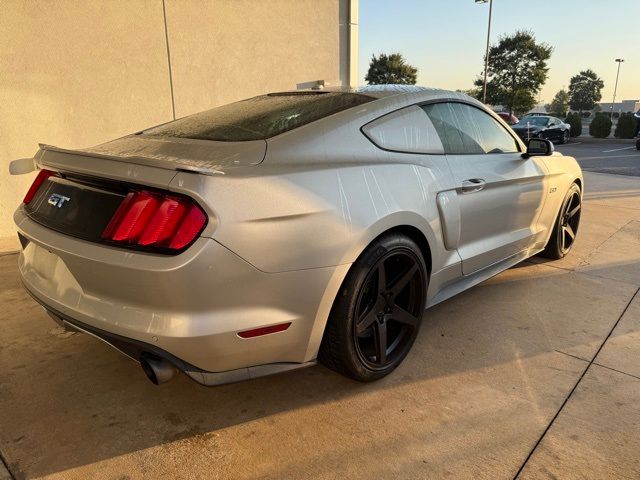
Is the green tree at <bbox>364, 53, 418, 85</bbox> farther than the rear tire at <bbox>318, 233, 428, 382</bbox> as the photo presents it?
Yes

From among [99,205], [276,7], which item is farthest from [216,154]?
[276,7]

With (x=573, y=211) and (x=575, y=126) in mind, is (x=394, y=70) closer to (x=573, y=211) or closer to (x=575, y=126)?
(x=575, y=126)

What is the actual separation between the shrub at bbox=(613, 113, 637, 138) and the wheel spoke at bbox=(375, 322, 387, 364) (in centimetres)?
2501

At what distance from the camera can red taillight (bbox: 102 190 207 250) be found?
172cm

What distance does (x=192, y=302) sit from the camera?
1748mm

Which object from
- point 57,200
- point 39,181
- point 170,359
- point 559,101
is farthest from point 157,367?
point 559,101

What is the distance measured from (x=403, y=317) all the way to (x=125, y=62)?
4.54m

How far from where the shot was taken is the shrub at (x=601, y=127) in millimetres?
23531

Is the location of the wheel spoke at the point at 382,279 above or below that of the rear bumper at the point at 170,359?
above

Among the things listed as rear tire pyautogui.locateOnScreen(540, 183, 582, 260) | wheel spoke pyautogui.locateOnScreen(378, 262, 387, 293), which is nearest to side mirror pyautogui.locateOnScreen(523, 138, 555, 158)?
rear tire pyautogui.locateOnScreen(540, 183, 582, 260)

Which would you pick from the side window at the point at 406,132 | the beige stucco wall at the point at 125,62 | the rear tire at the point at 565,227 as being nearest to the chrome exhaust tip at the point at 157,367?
the side window at the point at 406,132

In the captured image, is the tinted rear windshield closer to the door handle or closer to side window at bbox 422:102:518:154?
side window at bbox 422:102:518:154

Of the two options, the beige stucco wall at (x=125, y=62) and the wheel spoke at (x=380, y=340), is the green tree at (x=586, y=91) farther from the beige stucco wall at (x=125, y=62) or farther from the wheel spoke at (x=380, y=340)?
the wheel spoke at (x=380, y=340)

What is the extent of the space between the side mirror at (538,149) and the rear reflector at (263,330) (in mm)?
2481
